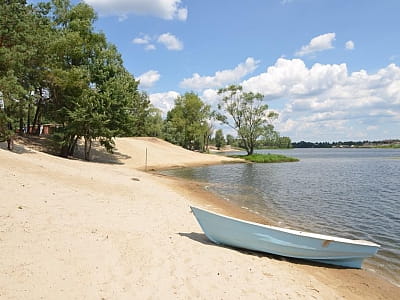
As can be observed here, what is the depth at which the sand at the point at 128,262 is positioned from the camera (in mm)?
6062

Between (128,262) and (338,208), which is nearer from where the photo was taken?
(128,262)

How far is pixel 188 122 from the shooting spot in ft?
243

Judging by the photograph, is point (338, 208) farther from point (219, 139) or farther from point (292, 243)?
point (219, 139)

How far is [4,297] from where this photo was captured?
207 inches

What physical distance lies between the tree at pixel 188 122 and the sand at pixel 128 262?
2372 inches

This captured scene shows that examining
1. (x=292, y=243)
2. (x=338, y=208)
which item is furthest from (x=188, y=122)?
(x=292, y=243)

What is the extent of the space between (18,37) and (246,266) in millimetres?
22239

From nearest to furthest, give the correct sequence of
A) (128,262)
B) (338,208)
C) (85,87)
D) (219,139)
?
1. (128,262)
2. (338,208)
3. (85,87)
4. (219,139)

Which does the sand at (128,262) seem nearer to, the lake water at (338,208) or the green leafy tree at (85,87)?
the lake water at (338,208)

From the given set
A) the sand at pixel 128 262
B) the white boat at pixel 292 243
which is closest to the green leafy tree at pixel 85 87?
the sand at pixel 128 262

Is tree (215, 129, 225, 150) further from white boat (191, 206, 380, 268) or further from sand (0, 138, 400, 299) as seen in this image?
white boat (191, 206, 380, 268)

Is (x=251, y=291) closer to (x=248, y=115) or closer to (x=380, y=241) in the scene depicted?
(x=380, y=241)

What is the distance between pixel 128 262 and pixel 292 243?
444 centimetres

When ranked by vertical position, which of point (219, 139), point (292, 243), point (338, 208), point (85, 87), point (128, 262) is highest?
point (85, 87)
